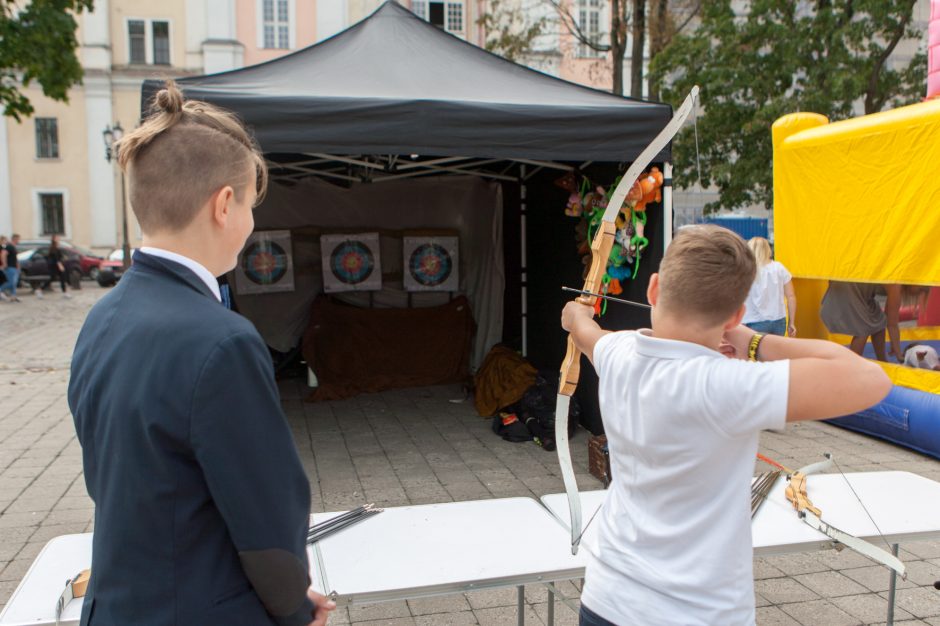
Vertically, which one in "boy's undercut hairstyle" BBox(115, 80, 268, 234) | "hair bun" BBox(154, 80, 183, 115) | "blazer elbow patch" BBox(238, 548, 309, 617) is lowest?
"blazer elbow patch" BBox(238, 548, 309, 617)

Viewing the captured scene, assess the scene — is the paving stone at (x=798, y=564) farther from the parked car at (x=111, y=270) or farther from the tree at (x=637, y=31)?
the parked car at (x=111, y=270)

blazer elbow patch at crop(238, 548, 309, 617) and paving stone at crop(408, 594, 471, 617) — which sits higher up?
blazer elbow patch at crop(238, 548, 309, 617)

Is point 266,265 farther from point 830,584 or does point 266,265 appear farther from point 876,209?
point 830,584

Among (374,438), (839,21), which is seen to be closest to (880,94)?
(839,21)

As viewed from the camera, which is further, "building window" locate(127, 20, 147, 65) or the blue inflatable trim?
"building window" locate(127, 20, 147, 65)

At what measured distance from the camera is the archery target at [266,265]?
682 centimetres

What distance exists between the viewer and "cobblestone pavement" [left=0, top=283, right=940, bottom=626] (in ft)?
9.46

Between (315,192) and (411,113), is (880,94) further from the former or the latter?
(411,113)

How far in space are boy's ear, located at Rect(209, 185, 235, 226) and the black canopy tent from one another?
8.37ft

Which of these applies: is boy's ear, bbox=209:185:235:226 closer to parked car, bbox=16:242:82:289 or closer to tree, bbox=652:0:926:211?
tree, bbox=652:0:926:211

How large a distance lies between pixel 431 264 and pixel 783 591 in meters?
4.85

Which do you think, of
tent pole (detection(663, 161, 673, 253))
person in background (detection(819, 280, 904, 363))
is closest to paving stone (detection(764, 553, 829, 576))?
tent pole (detection(663, 161, 673, 253))

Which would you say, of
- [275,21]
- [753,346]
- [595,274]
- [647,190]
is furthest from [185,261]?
[275,21]

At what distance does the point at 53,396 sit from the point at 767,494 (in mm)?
6366
